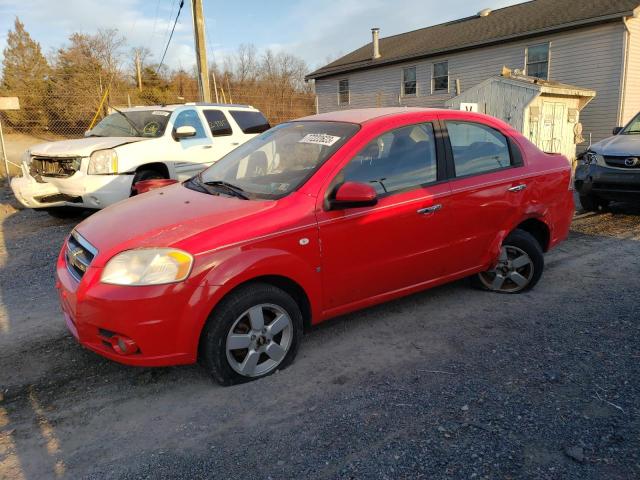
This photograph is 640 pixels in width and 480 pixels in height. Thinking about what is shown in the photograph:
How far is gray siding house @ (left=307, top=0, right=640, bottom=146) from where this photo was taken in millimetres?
15812

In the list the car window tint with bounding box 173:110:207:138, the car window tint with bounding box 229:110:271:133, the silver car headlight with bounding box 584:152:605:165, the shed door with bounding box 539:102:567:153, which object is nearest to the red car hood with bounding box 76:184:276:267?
the car window tint with bounding box 173:110:207:138

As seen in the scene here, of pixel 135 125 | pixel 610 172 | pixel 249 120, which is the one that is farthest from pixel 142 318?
pixel 610 172

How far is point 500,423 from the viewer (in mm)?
2643

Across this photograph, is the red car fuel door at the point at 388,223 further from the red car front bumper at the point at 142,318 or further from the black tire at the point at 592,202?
the black tire at the point at 592,202

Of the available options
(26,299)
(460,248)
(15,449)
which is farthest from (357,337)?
(26,299)

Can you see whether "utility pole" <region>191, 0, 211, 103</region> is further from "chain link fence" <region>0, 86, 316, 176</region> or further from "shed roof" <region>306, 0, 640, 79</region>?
"shed roof" <region>306, 0, 640, 79</region>

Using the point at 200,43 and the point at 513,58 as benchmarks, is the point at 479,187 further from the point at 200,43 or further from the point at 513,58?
the point at 513,58

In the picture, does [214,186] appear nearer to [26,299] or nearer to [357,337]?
[357,337]

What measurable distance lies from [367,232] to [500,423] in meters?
1.47

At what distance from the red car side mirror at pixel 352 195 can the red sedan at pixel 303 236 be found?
0.03ft

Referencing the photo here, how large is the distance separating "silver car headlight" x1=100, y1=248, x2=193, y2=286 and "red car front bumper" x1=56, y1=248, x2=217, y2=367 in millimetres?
43

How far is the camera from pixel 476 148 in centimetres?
413

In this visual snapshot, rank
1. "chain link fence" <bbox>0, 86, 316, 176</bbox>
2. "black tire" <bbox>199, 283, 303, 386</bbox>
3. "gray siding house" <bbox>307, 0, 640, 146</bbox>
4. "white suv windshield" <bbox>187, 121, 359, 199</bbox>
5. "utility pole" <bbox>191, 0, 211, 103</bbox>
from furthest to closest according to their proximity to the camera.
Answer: "chain link fence" <bbox>0, 86, 316, 176</bbox> → "gray siding house" <bbox>307, 0, 640, 146</bbox> → "utility pole" <bbox>191, 0, 211, 103</bbox> → "white suv windshield" <bbox>187, 121, 359, 199</bbox> → "black tire" <bbox>199, 283, 303, 386</bbox>

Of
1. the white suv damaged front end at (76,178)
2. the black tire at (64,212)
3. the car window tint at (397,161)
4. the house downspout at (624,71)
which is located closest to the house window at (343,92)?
the house downspout at (624,71)
